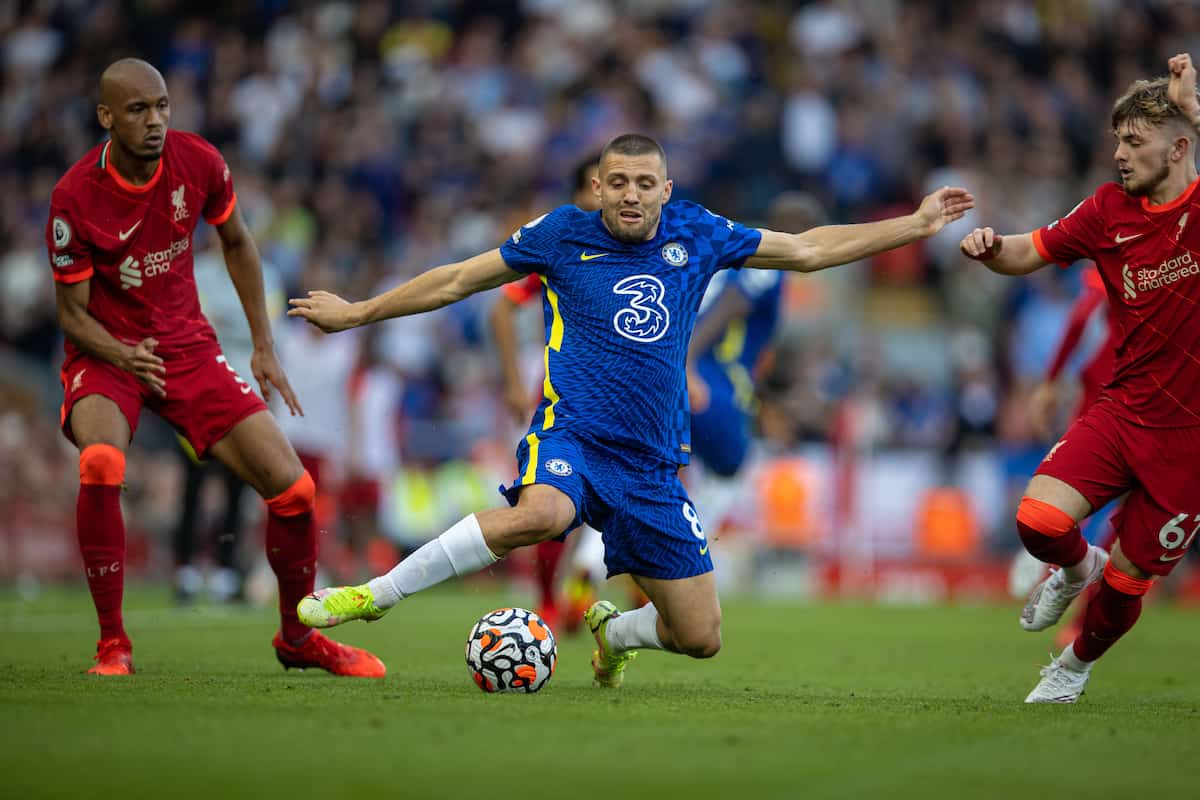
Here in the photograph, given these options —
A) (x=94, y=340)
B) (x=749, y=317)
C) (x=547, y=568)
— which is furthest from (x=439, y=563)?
(x=749, y=317)

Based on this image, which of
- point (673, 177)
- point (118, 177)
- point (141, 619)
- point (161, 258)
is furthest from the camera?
point (673, 177)

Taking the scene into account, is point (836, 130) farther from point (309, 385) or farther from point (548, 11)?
point (309, 385)

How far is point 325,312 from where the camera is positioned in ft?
22.6

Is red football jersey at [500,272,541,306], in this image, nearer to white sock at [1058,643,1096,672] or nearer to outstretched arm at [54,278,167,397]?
outstretched arm at [54,278,167,397]

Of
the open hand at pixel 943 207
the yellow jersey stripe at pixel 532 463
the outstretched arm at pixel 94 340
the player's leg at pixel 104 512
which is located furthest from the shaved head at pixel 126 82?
the open hand at pixel 943 207

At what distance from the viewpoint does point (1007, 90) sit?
20297 millimetres

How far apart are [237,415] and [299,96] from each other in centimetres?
1610

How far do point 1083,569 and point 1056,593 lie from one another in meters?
0.23

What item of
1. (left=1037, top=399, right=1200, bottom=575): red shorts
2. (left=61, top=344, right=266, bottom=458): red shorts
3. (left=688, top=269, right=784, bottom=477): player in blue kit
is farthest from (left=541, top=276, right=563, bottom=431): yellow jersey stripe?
(left=688, top=269, right=784, bottom=477): player in blue kit

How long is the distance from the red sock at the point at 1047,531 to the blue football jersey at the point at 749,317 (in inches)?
161

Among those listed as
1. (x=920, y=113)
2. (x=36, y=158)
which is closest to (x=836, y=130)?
(x=920, y=113)

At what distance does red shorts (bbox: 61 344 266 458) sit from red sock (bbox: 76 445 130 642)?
245mm

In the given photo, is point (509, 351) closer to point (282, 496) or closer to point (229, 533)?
point (282, 496)

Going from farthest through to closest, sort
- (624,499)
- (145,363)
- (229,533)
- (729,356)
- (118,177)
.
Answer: (229,533), (729,356), (118,177), (145,363), (624,499)
